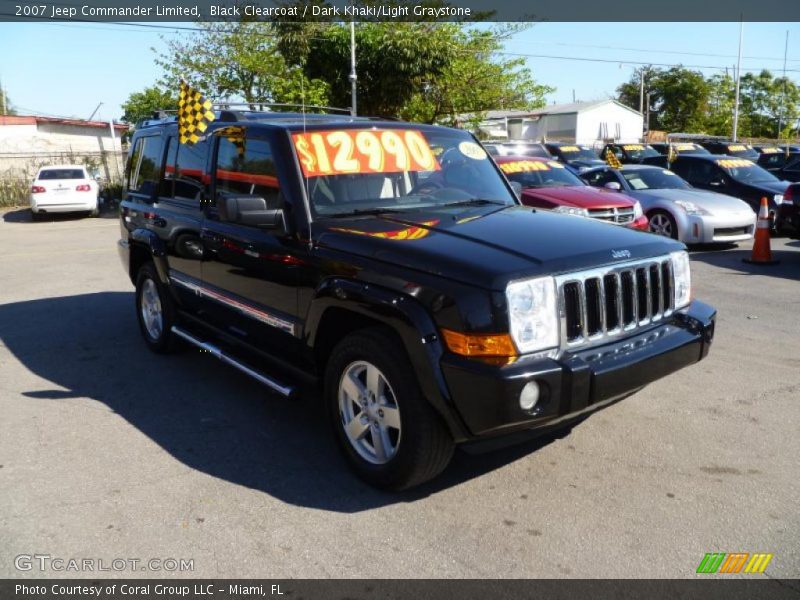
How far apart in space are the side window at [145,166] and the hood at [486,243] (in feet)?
8.78

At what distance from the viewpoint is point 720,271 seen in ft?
32.9

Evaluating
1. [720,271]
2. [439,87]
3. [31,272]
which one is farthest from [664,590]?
[439,87]

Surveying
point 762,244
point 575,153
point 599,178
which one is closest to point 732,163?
point 599,178

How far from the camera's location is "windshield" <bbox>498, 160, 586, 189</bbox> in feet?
36.9

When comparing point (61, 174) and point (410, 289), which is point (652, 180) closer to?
point (410, 289)

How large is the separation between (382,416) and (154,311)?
345 centimetres

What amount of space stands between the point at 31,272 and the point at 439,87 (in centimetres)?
2061

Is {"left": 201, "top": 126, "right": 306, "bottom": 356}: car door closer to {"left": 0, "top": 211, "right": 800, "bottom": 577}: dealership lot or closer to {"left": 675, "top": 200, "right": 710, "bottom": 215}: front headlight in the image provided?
{"left": 0, "top": 211, "right": 800, "bottom": 577}: dealership lot

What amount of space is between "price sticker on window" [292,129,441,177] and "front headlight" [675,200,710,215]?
810cm

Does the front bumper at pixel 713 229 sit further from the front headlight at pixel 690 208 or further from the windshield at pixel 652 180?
the windshield at pixel 652 180

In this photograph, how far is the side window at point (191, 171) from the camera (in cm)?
527

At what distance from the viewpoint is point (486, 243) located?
11.9 ft

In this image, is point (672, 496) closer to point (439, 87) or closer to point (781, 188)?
point (781, 188)

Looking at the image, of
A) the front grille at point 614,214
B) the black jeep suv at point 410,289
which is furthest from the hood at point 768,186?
the black jeep suv at point 410,289
